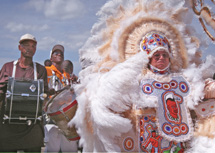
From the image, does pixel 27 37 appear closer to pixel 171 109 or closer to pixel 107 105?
pixel 107 105

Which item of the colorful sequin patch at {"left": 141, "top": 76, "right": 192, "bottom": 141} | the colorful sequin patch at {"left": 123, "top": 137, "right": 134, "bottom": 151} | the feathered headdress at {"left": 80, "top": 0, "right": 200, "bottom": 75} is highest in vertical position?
the feathered headdress at {"left": 80, "top": 0, "right": 200, "bottom": 75}

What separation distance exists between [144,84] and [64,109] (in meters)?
0.92

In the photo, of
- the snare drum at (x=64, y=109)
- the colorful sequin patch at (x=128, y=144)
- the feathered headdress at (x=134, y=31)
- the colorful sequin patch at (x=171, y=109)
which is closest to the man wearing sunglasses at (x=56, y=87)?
the snare drum at (x=64, y=109)

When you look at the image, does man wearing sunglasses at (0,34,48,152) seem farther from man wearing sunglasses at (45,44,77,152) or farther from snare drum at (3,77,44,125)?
man wearing sunglasses at (45,44,77,152)

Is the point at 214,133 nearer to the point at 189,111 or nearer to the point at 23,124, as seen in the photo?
the point at 189,111

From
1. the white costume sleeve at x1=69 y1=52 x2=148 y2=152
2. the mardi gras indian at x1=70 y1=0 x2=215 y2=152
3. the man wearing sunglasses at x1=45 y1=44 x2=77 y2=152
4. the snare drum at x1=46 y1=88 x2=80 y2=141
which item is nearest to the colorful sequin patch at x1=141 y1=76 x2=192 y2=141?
the mardi gras indian at x1=70 y1=0 x2=215 y2=152

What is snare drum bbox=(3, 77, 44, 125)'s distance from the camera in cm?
329

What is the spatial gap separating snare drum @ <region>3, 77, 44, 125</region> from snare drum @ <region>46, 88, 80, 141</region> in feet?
0.96

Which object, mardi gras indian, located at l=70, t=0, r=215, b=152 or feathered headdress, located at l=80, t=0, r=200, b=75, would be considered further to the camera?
feathered headdress, located at l=80, t=0, r=200, b=75

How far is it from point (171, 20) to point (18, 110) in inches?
84.8

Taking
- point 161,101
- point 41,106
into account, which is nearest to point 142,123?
point 161,101

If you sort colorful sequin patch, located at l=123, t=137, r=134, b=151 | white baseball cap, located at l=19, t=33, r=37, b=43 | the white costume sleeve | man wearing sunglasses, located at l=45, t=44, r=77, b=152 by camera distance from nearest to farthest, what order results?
the white costume sleeve < colorful sequin patch, located at l=123, t=137, r=134, b=151 < white baseball cap, located at l=19, t=33, r=37, b=43 < man wearing sunglasses, located at l=45, t=44, r=77, b=152

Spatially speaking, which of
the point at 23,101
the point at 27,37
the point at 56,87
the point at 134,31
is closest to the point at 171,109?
Answer: the point at 134,31

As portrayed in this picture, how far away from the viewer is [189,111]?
318 centimetres
